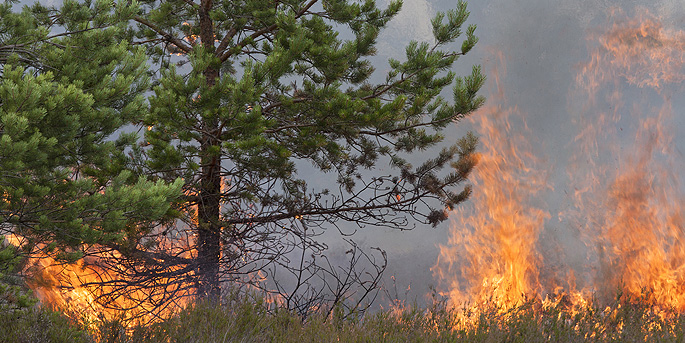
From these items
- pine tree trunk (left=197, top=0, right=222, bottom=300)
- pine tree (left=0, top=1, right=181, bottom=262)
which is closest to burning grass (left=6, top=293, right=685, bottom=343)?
pine tree (left=0, top=1, right=181, bottom=262)

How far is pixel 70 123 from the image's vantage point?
4598mm

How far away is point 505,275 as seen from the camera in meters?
9.43

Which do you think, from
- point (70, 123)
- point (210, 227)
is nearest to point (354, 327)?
point (70, 123)

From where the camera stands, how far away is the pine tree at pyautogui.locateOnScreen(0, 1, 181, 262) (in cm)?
435

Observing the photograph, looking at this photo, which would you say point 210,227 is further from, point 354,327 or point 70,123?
point 354,327

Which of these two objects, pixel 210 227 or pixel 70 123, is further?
pixel 210 227

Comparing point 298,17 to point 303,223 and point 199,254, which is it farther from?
point 199,254

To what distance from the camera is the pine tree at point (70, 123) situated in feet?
14.3

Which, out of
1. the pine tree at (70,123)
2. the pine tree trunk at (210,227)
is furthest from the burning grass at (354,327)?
the pine tree trunk at (210,227)

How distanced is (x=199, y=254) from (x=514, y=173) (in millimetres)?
6104

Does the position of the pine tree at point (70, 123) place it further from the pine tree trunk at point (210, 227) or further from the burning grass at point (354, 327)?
the pine tree trunk at point (210, 227)

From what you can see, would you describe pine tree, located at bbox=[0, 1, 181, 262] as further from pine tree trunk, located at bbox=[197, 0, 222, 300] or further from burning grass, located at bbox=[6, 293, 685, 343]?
pine tree trunk, located at bbox=[197, 0, 222, 300]

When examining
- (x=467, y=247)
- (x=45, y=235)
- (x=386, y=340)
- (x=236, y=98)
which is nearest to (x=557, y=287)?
(x=467, y=247)

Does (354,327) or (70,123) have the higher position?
Result: (70,123)
